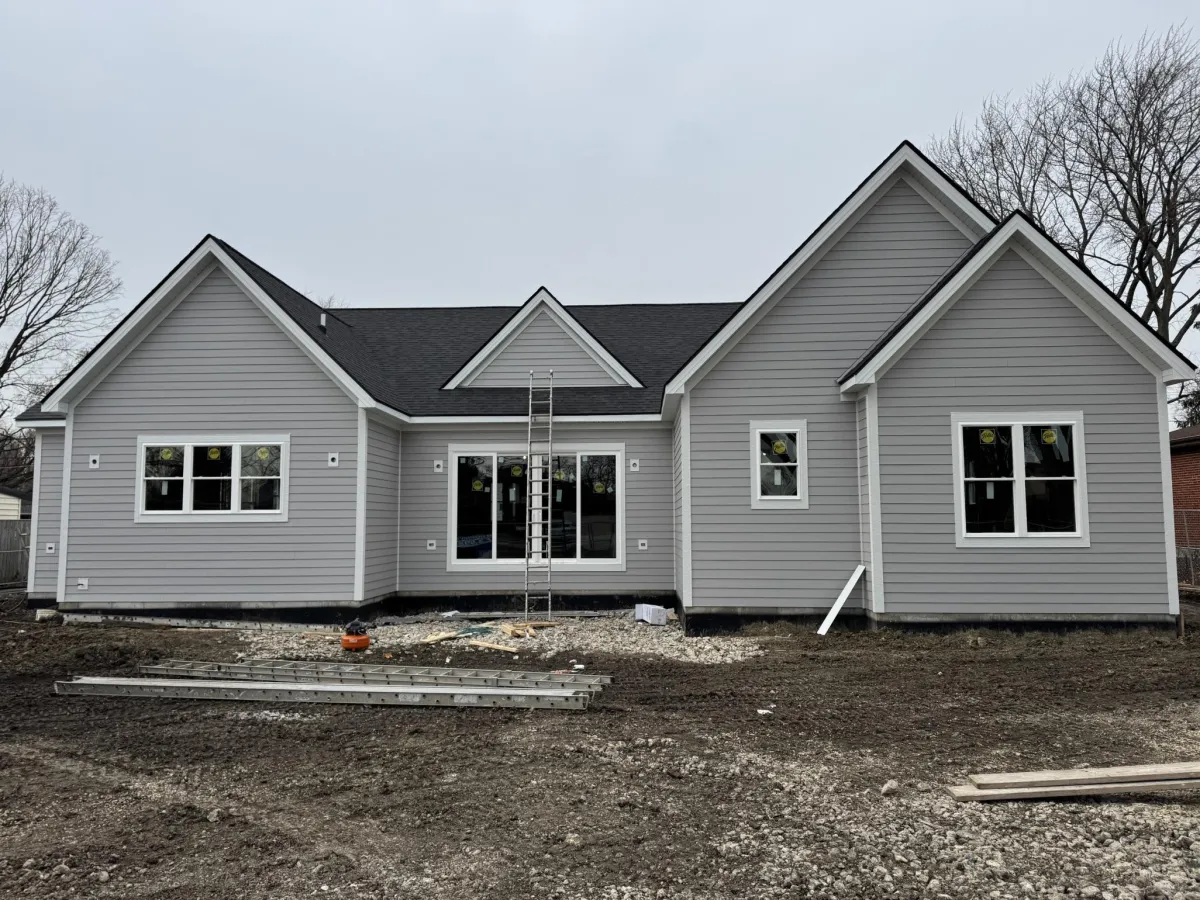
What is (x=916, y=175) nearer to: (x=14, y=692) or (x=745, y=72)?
(x=745, y=72)

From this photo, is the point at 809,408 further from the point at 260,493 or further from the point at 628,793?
the point at 260,493

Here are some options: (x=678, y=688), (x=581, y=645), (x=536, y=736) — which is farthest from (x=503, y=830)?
(x=581, y=645)

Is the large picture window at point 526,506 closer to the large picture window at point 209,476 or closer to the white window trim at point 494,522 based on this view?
the white window trim at point 494,522

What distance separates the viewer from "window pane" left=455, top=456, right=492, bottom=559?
13.3 metres

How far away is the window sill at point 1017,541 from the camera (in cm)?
974

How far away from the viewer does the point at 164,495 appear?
11797 millimetres

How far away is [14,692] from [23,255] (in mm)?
33254

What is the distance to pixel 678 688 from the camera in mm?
7645

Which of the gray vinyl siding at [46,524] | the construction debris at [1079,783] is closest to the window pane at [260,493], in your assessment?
the gray vinyl siding at [46,524]

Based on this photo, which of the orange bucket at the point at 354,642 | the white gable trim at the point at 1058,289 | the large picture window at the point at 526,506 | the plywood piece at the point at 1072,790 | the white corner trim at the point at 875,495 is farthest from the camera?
the large picture window at the point at 526,506

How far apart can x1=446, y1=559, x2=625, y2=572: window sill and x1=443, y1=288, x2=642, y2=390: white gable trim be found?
3556mm

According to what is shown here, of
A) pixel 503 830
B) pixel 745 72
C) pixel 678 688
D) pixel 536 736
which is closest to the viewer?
pixel 503 830

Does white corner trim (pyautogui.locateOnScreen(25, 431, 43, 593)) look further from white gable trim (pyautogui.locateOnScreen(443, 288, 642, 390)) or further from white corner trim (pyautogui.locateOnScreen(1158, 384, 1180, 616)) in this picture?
white corner trim (pyautogui.locateOnScreen(1158, 384, 1180, 616))

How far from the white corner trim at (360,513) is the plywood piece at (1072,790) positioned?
366 inches
